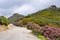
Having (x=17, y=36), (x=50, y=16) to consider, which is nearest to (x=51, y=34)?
(x=17, y=36)

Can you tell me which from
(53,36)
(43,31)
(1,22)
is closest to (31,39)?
(53,36)

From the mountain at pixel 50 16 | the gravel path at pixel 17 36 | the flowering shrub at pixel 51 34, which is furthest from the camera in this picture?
the mountain at pixel 50 16

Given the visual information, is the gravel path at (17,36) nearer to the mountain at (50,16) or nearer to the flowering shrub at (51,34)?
the flowering shrub at (51,34)

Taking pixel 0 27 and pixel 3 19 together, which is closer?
pixel 0 27

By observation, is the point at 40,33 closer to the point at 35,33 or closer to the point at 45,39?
the point at 35,33

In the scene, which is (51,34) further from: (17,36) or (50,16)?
(50,16)

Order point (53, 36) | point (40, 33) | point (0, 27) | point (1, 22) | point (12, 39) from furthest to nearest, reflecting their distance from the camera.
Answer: point (1, 22) → point (0, 27) → point (40, 33) → point (53, 36) → point (12, 39)

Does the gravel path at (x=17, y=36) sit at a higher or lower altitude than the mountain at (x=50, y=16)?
lower

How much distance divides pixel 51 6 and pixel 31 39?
193ft

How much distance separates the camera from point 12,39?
20312mm

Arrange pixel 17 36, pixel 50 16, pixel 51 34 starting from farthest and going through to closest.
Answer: pixel 50 16 < pixel 51 34 < pixel 17 36

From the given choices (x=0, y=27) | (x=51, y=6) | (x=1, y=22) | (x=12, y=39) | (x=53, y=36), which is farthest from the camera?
(x=51, y=6)

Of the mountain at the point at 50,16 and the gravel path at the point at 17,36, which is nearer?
the gravel path at the point at 17,36

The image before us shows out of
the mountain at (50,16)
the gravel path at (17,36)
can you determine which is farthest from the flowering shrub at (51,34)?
the mountain at (50,16)
